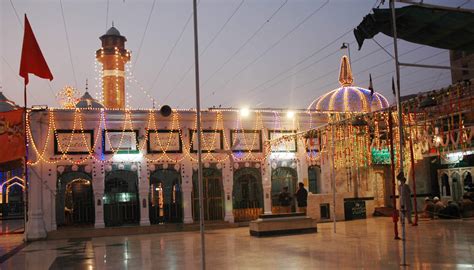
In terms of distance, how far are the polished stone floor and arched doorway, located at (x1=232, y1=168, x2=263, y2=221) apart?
597 cm

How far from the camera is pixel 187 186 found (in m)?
25.0

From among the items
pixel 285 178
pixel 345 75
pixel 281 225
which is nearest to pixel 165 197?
pixel 285 178

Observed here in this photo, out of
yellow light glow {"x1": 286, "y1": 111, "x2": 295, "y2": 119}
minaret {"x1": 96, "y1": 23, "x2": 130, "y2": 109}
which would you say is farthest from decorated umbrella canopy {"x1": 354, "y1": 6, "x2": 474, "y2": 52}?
minaret {"x1": 96, "y1": 23, "x2": 130, "y2": 109}

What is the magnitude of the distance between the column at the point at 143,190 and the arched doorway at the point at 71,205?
7.98ft

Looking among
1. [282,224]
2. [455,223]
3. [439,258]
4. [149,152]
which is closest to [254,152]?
[149,152]

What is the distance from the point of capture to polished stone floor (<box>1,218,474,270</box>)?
12.2m

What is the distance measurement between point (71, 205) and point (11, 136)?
4.60m

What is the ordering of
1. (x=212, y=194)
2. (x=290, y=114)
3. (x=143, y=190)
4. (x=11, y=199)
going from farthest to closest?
(x=11, y=199), (x=290, y=114), (x=212, y=194), (x=143, y=190)

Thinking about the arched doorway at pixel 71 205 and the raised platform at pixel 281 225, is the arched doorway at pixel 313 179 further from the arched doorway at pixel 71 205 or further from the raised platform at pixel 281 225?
the arched doorway at pixel 71 205

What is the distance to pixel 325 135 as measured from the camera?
26453 mm

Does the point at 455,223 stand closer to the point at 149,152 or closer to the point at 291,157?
the point at 291,157

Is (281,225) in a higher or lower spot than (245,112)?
lower

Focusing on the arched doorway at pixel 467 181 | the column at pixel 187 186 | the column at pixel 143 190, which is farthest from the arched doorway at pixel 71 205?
the arched doorway at pixel 467 181

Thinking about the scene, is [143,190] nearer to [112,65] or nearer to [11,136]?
[11,136]
